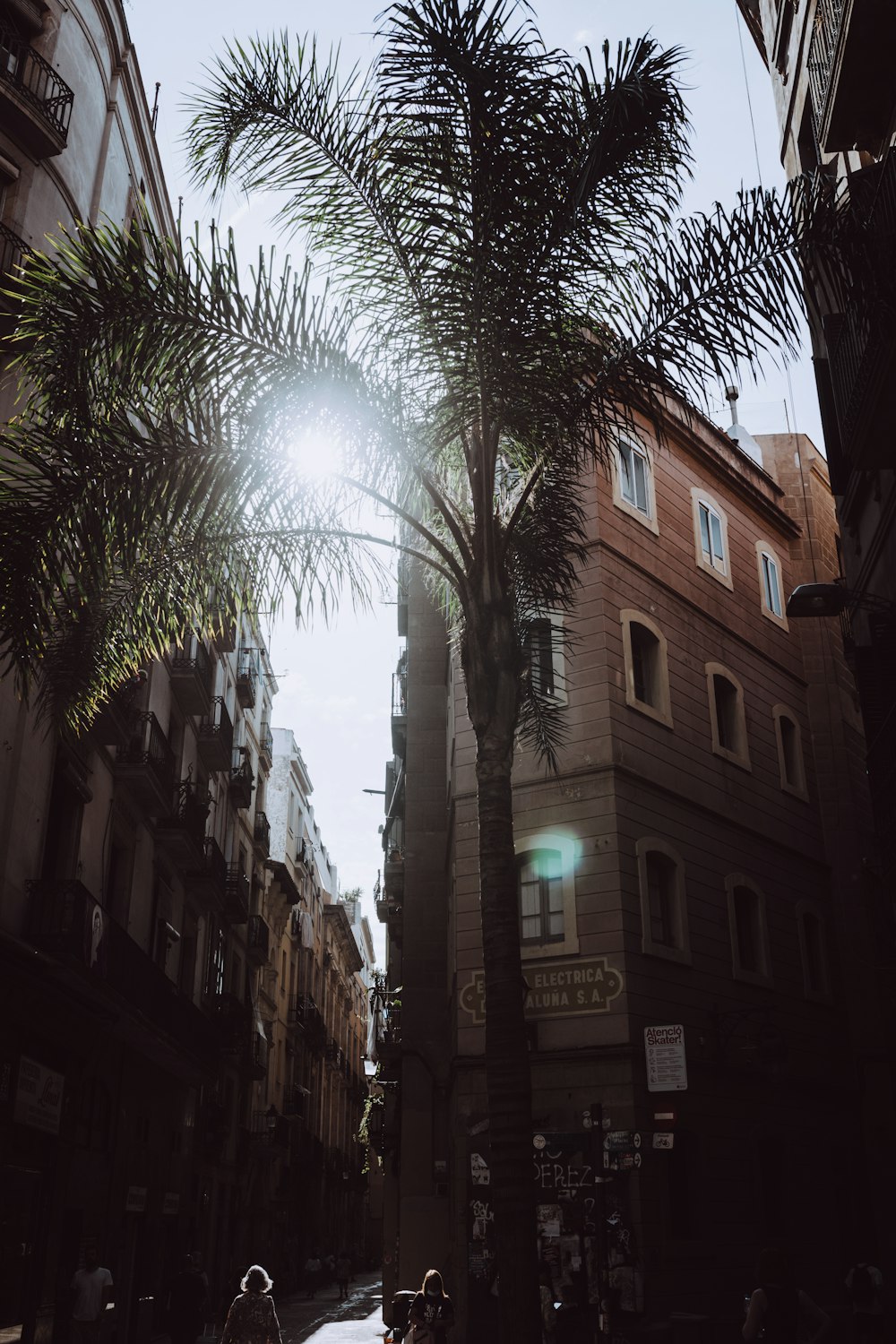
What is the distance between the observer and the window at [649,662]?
20.4 meters

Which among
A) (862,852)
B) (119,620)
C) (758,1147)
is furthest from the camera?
(862,852)

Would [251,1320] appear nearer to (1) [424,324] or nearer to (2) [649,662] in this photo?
(1) [424,324]

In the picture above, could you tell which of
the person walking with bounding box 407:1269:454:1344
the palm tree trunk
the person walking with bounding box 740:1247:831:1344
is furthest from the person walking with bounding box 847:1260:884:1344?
the palm tree trunk

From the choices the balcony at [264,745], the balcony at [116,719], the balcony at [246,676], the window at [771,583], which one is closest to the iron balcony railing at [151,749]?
the balcony at [116,719]

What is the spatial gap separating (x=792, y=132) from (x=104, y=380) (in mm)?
14136

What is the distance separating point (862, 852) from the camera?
2541 cm

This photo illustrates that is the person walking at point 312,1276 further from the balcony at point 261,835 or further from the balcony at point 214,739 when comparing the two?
the balcony at point 214,739

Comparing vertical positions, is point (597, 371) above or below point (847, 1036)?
above

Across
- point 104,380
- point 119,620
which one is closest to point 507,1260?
point 119,620

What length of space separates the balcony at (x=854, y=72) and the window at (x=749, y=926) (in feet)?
41.4

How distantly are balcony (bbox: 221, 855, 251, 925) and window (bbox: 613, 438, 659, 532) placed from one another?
16.0 meters

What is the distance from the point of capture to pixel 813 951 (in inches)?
942

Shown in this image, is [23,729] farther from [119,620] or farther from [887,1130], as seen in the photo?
[887,1130]

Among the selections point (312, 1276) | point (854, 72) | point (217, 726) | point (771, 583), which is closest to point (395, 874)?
point (217, 726)
